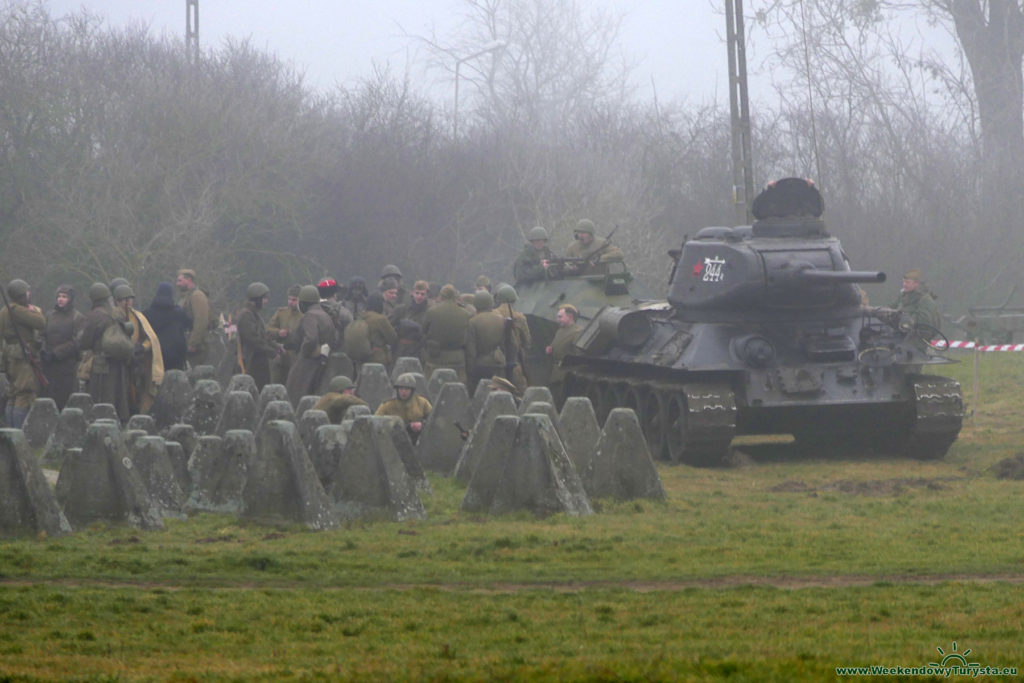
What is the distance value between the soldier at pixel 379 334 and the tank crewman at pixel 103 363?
2.76 metres

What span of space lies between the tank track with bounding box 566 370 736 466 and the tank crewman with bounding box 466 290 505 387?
1298 millimetres

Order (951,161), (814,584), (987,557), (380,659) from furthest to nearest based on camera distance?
(951,161)
(987,557)
(814,584)
(380,659)

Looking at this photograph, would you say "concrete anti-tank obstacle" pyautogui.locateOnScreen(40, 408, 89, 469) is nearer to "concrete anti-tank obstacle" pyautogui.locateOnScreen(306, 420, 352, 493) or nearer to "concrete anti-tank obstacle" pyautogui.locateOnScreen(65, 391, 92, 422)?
"concrete anti-tank obstacle" pyautogui.locateOnScreen(65, 391, 92, 422)

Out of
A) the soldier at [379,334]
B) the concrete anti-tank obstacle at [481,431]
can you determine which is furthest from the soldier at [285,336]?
the concrete anti-tank obstacle at [481,431]

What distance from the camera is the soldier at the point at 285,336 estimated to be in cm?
1780

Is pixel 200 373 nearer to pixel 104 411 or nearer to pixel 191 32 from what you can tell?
pixel 104 411

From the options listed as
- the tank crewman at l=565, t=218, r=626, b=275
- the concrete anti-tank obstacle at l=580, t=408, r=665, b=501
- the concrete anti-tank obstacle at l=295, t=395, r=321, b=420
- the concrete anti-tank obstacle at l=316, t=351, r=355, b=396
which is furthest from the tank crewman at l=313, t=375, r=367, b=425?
the tank crewman at l=565, t=218, r=626, b=275

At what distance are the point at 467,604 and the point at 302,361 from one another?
897 centimetres

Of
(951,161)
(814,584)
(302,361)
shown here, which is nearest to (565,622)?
(814,584)

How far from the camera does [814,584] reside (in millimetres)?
9211

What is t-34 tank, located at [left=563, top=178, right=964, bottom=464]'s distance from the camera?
1591 centimetres

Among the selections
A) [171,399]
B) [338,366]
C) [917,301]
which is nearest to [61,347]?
[171,399]

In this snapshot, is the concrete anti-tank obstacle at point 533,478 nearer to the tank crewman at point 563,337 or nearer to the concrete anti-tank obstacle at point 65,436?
the concrete anti-tank obstacle at point 65,436

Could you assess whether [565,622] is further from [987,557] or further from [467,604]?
[987,557]
